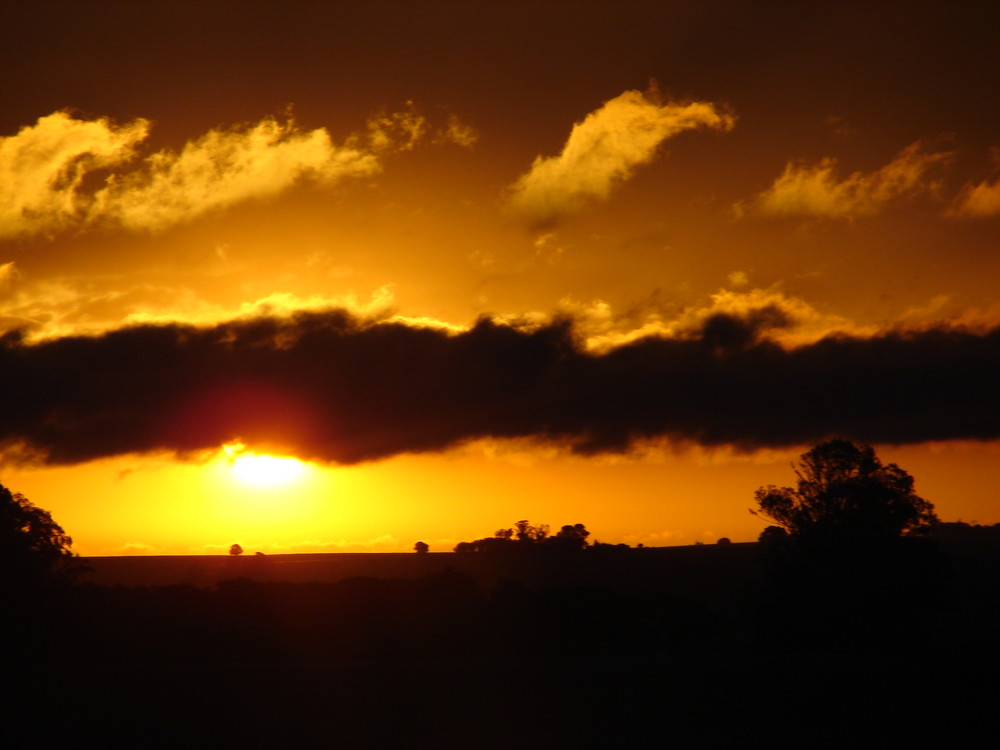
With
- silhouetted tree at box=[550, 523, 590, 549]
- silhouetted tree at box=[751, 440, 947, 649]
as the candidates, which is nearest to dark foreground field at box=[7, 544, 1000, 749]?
silhouetted tree at box=[751, 440, 947, 649]

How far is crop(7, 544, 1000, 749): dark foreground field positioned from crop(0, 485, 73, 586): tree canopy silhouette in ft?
6.97

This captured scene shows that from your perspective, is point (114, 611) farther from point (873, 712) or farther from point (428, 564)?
point (428, 564)

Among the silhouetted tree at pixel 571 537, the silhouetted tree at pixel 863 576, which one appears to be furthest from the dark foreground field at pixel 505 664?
the silhouetted tree at pixel 571 537

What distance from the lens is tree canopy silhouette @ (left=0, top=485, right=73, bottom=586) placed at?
62094 millimetres

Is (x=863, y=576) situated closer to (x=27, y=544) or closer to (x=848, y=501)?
(x=848, y=501)

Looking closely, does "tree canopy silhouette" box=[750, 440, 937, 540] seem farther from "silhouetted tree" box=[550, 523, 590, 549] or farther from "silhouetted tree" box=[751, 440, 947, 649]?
"silhouetted tree" box=[550, 523, 590, 549]

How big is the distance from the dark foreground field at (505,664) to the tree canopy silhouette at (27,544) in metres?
2.13

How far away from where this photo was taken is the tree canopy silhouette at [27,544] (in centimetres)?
6209

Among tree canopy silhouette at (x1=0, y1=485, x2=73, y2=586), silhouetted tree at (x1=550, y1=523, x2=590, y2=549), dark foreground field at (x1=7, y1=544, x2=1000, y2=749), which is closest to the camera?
dark foreground field at (x1=7, y1=544, x2=1000, y2=749)

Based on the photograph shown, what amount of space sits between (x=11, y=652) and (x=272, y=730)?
74.8 feet

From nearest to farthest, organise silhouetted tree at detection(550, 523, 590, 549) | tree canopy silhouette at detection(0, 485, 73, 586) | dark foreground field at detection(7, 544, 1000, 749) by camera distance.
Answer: dark foreground field at detection(7, 544, 1000, 749) → tree canopy silhouette at detection(0, 485, 73, 586) → silhouetted tree at detection(550, 523, 590, 549)

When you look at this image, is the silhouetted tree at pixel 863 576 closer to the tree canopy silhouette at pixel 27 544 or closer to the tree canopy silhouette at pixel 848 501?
the tree canopy silhouette at pixel 848 501

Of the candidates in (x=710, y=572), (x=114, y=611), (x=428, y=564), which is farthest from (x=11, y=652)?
(x=428, y=564)

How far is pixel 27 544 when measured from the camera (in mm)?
63688
